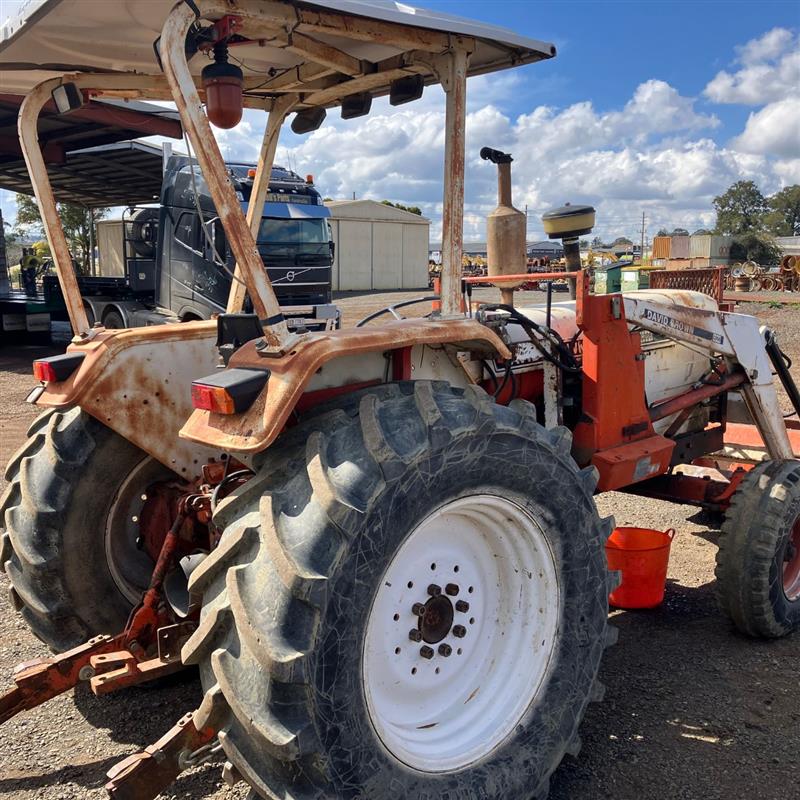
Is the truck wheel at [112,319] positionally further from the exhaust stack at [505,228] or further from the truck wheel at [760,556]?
the truck wheel at [760,556]

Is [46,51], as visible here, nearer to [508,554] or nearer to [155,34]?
[155,34]

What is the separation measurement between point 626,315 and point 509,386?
622mm

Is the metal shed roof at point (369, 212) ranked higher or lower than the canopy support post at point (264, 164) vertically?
higher

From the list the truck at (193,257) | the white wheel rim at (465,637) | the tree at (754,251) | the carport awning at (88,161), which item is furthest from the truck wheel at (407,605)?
the tree at (754,251)

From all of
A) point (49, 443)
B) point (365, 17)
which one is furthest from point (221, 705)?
point (365, 17)

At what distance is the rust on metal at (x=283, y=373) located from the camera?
85.6 inches

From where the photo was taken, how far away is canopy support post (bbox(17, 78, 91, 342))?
2857 mm

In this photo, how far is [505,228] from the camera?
3.68 meters

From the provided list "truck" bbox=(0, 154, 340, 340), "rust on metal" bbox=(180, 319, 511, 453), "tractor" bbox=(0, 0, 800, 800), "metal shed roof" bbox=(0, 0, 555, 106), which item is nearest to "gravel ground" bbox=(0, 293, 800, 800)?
"tractor" bbox=(0, 0, 800, 800)

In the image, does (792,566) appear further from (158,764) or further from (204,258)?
(204,258)

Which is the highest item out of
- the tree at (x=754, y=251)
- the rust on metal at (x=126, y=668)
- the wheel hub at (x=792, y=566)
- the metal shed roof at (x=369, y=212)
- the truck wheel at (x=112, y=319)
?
the metal shed roof at (x=369, y=212)

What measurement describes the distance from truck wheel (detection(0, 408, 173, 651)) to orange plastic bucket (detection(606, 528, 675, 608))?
2239mm

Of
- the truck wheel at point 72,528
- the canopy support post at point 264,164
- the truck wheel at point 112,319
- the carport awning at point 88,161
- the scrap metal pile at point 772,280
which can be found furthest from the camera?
the scrap metal pile at point 772,280

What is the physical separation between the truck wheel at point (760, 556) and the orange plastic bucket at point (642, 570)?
28 centimetres
